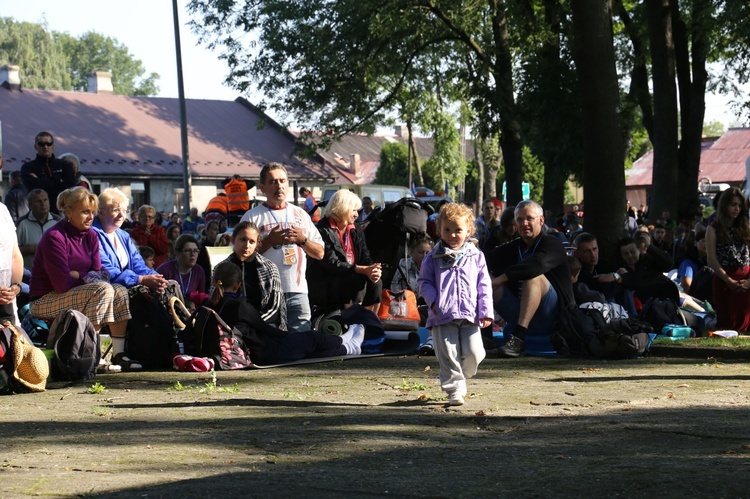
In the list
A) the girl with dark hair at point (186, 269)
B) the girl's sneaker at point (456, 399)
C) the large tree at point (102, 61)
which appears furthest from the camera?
the large tree at point (102, 61)

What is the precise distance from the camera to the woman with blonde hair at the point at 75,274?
11445 millimetres

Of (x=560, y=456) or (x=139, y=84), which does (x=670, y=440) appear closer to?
(x=560, y=456)

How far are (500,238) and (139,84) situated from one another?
117 metres

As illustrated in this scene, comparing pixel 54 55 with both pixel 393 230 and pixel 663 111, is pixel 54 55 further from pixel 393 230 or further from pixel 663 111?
pixel 393 230

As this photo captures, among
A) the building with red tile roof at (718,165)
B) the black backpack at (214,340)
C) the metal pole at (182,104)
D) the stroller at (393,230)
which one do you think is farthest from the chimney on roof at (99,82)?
the black backpack at (214,340)

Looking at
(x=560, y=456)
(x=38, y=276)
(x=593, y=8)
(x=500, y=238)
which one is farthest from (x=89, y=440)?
(x=593, y=8)

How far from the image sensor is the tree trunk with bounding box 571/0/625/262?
16.9 m

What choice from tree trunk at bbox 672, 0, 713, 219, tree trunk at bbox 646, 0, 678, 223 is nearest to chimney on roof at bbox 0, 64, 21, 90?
tree trunk at bbox 672, 0, 713, 219

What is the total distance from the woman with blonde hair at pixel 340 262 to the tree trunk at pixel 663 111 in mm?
15414

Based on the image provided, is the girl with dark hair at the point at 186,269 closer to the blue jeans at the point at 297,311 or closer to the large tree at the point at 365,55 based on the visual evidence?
the blue jeans at the point at 297,311

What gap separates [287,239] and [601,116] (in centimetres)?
→ 616

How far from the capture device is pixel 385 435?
7883 millimetres

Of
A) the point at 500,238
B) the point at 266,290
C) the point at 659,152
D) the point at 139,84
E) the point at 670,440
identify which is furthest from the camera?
the point at 139,84

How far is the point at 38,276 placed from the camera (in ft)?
38.3
